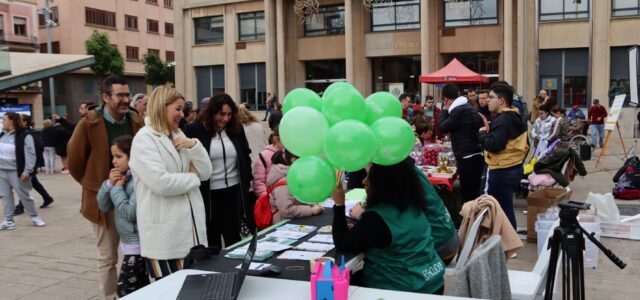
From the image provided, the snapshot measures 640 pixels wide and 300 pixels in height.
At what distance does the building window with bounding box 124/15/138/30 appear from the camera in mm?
52906

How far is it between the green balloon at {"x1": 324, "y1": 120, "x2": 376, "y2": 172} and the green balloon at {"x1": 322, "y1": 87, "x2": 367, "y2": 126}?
0.52 ft

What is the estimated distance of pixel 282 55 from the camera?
3300 cm

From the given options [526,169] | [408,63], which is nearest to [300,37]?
[408,63]

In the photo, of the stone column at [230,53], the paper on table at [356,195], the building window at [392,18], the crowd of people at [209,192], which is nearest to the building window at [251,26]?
the stone column at [230,53]

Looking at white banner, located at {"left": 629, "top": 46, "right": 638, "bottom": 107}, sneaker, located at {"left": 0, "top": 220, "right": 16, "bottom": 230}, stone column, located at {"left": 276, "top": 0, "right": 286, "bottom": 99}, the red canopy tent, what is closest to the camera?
sneaker, located at {"left": 0, "top": 220, "right": 16, "bottom": 230}

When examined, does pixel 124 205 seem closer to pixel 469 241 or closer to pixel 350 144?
pixel 350 144

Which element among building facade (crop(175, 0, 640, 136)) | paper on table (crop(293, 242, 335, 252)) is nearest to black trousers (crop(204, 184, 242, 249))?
paper on table (crop(293, 242, 335, 252))

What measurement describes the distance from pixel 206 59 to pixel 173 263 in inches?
1365

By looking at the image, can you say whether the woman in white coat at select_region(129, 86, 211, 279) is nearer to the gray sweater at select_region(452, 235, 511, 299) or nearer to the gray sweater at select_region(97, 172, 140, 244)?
the gray sweater at select_region(97, 172, 140, 244)

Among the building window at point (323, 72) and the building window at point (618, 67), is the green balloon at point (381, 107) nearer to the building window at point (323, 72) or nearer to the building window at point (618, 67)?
the building window at point (618, 67)

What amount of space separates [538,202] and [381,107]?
4.28m

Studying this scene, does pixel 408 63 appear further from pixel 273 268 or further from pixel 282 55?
pixel 273 268

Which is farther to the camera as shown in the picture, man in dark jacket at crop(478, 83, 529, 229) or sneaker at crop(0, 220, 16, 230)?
sneaker at crop(0, 220, 16, 230)

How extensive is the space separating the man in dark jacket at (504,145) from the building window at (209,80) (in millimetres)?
32046
